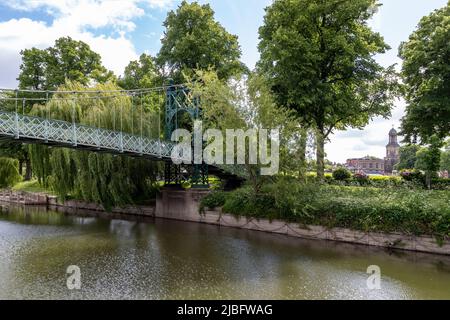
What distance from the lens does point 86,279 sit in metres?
10.7

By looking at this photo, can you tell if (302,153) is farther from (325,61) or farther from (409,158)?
(409,158)

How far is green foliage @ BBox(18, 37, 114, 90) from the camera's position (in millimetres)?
32438

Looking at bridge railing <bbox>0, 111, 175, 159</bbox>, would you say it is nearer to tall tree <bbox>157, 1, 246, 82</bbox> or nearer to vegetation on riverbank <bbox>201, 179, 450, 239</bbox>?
vegetation on riverbank <bbox>201, 179, 450, 239</bbox>

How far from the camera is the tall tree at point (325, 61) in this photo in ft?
68.9

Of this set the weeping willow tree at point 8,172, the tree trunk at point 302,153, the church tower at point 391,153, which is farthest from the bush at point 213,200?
the church tower at point 391,153

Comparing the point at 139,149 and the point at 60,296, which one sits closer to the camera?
the point at 60,296

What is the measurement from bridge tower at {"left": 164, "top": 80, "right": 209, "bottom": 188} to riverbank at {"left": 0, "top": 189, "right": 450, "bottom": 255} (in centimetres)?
109

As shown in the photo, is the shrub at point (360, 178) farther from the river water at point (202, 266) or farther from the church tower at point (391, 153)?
the church tower at point (391, 153)

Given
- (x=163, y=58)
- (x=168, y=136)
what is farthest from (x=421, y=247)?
(x=163, y=58)

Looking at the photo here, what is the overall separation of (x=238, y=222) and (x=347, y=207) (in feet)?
19.2

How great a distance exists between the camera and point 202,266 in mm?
12102
